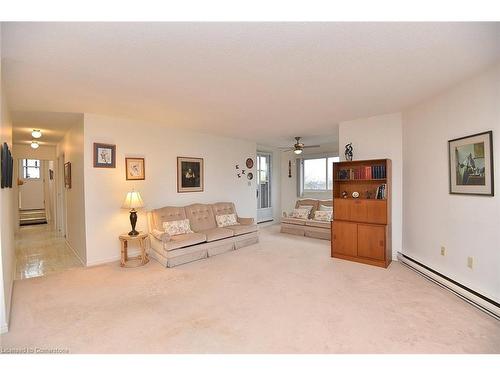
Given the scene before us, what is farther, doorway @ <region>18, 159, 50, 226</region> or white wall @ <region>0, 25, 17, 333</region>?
doorway @ <region>18, 159, 50, 226</region>

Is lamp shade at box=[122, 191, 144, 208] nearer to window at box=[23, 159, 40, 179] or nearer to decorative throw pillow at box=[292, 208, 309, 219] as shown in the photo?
decorative throw pillow at box=[292, 208, 309, 219]

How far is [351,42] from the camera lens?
6.39 ft

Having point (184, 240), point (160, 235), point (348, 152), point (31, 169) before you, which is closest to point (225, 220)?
point (184, 240)

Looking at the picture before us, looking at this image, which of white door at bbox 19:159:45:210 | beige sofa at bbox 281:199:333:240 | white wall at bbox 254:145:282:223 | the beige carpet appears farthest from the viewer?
white door at bbox 19:159:45:210

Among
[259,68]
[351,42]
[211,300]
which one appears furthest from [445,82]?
[211,300]

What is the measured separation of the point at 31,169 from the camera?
9719mm

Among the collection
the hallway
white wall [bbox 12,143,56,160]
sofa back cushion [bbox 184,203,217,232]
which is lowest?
the hallway

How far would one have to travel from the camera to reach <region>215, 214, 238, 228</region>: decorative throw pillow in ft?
17.1

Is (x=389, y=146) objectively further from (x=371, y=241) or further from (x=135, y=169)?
(x=135, y=169)

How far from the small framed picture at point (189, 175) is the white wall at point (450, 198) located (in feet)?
12.7

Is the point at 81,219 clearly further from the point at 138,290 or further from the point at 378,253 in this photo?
the point at 378,253

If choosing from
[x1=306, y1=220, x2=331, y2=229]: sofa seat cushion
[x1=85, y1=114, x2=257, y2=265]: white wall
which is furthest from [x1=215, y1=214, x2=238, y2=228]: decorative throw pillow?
[x1=306, y1=220, x2=331, y2=229]: sofa seat cushion

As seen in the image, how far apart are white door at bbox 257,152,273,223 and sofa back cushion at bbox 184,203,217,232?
261 centimetres

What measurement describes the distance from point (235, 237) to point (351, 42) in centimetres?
376
